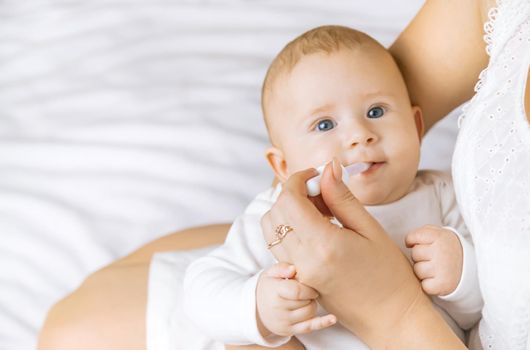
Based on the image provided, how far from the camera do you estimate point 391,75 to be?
1.26 m

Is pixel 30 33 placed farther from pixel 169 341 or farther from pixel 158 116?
pixel 169 341

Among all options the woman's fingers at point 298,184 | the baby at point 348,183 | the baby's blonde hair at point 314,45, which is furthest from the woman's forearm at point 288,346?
the baby's blonde hair at point 314,45

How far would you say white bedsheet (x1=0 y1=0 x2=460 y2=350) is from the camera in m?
1.67

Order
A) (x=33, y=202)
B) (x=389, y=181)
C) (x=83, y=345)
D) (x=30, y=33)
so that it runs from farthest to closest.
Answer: (x=30, y=33), (x=33, y=202), (x=83, y=345), (x=389, y=181)

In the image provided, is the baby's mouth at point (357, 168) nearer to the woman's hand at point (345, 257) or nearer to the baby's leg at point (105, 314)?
the woman's hand at point (345, 257)

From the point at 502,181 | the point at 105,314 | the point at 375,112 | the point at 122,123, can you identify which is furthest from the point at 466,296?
the point at 122,123

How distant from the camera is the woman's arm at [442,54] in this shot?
1.25 metres

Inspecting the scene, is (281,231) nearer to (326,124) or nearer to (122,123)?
(326,124)

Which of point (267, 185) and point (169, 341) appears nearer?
point (169, 341)

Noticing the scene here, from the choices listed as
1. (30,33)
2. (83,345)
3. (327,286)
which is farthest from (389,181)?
(30,33)

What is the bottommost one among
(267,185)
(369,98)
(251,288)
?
(267,185)

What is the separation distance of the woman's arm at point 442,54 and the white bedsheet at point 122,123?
16.9 inches

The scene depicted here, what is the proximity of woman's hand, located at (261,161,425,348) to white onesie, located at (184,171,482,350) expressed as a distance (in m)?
0.07

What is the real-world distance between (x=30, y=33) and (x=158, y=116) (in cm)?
46
